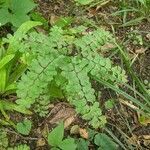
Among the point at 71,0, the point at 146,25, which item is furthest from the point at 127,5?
the point at 71,0

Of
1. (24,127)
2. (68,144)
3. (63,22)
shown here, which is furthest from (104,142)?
(63,22)

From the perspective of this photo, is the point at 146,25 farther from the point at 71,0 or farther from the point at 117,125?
the point at 117,125

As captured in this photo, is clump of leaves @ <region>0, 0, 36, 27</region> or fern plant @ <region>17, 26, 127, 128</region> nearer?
fern plant @ <region>17, 26, 127, 128</region>

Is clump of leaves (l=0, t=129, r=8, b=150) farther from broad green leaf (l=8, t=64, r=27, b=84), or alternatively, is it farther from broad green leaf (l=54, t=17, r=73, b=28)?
broad green leaf (l=54, t=17, r=73, b=28)

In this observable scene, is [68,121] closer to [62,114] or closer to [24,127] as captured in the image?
[62,114]

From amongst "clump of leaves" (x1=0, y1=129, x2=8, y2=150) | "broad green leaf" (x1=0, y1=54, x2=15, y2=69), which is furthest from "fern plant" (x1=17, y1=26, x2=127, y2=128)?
"clump of leaves" (x1=0, y1=129, x2=8, y2=150)

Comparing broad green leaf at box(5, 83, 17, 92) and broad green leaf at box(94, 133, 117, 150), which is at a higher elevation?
broad green leaf at box(5, 83, 17, 92)

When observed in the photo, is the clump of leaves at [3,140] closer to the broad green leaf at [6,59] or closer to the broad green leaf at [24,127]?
the broad green leaf at [24,127]
